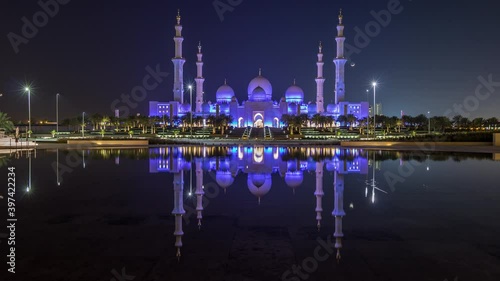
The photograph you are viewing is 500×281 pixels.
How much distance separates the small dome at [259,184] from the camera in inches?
349

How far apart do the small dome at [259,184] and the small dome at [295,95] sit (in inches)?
2427

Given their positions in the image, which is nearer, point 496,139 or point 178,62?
point 496,139

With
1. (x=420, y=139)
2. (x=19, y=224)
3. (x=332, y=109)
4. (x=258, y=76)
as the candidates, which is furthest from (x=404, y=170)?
(x=258, y=76)

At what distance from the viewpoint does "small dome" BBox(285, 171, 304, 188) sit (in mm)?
10000

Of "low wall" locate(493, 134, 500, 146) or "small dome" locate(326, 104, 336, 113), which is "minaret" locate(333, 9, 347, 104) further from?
"low wall" locate(493, 134, 500, 146)

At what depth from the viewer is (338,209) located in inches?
283

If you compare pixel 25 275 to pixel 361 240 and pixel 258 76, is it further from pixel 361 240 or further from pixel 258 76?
pixel 258 76

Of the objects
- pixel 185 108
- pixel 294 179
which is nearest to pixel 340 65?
pixel 185 108

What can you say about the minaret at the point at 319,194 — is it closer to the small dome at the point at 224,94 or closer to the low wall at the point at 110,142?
the low wall at the point at 110,142

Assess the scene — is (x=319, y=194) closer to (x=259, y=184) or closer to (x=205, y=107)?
(x=259, y=184)

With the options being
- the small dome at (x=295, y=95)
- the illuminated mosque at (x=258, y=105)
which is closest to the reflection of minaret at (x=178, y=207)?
the illuminated mosque at (x=258, y=105)

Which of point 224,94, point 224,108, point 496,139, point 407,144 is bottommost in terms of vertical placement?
point 407,144

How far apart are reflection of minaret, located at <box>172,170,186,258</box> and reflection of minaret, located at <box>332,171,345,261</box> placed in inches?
78.7

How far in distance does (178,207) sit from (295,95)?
66.4m
